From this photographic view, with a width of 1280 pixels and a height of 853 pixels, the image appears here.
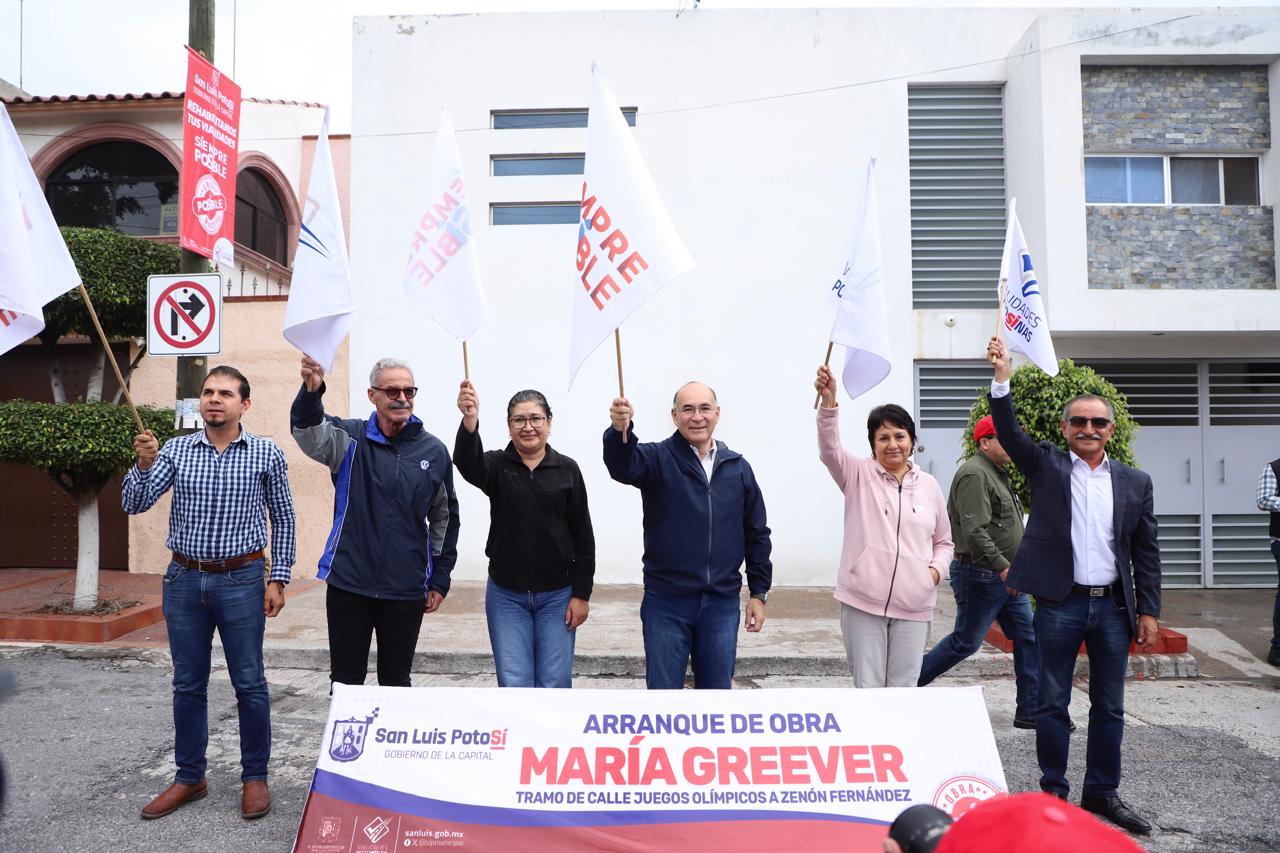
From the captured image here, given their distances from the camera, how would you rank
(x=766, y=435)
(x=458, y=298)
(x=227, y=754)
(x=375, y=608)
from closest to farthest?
(x=375, y=608) → (x=458, y=298) → (x=227, y=754) → (x=766, y=435)

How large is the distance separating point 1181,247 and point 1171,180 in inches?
34.2

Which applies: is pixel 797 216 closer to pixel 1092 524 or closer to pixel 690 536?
pixel 1092 524

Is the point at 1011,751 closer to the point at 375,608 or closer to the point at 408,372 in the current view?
the point at 375,608

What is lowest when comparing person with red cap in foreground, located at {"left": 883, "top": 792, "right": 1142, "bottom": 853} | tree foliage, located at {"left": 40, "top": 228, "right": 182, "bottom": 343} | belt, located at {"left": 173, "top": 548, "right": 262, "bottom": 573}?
person with red cap in foreground, located at {"left": 883, "top": 792, "right": 1142, "bottom": 853}

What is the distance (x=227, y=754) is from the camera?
15.1 ft

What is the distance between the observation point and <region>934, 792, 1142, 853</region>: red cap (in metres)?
1.16

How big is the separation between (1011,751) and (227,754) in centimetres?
452

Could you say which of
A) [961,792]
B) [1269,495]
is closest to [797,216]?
[1269,495]

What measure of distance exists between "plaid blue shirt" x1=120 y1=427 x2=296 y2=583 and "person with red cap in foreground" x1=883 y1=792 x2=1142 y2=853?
3510 millimetres

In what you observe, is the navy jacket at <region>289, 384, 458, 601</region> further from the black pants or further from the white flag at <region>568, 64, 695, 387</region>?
the white flag at <region>568, 64, 695, 387</region>

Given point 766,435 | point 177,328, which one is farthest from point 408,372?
point 766,435

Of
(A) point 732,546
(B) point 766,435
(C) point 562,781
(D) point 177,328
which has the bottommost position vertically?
(C) point 562,781

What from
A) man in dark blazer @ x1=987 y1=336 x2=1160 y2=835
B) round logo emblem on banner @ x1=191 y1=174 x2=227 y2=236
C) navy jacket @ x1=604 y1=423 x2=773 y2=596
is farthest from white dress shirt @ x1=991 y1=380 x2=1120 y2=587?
round logo emblem on banner @ x1=191 y1=174 x2=227 y2=236

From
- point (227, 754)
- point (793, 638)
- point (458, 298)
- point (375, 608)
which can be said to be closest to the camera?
point (375, 608)
